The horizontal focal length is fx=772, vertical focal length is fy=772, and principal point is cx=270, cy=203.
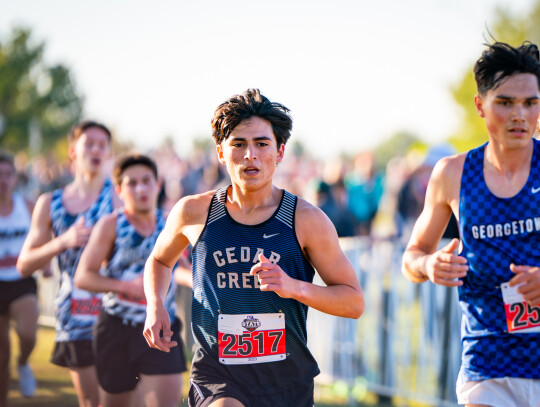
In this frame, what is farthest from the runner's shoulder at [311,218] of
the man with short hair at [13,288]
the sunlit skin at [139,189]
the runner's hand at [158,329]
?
the man with short hair at [13,288]

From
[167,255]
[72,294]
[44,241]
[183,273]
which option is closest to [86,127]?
[44,241]

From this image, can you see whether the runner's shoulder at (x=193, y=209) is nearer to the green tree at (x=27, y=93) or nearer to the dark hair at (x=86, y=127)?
the dark hair at (x=86, y=127)

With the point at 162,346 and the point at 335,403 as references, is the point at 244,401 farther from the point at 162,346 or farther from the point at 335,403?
the point at 335,403

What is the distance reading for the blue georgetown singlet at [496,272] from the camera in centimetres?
360

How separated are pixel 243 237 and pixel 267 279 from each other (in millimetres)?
416

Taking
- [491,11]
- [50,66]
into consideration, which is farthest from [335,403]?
[50,66]

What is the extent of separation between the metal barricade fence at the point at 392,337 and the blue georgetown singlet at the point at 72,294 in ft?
10.6

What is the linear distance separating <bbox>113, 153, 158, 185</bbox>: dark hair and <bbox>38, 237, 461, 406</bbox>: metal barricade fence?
3204mm

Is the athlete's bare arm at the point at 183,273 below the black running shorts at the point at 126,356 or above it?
above

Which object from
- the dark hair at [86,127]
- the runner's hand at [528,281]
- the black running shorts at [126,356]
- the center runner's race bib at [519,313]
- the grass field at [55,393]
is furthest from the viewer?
the grass field at [55,393]

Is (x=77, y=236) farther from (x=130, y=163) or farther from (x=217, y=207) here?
(x=217, y=207)

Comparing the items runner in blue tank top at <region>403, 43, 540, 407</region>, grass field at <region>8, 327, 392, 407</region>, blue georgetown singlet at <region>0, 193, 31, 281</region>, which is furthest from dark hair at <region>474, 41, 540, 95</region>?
blue georgetown singlet at <region>0, 193, 31, 281</region>

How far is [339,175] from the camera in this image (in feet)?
37.2

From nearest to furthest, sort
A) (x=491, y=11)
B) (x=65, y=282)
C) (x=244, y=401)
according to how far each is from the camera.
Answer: (x=244, y=401), (x=65, y=282), (x=491, y=11)
